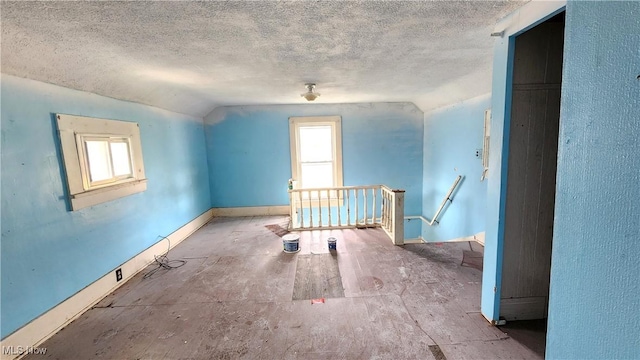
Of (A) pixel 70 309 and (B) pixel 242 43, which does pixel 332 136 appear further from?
(A) pixel 70 309

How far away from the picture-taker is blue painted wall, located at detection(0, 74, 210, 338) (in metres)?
1.75

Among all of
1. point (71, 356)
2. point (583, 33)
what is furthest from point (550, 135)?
point (71, 356)

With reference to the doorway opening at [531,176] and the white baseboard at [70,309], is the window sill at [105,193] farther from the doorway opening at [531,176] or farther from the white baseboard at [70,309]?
the doorway opening at [531,176]

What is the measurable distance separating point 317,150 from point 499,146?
3.68 m

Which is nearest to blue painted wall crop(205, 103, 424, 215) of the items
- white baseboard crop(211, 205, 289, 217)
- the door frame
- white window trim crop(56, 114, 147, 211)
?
white baseboard crop(211, 205, 289, 217)

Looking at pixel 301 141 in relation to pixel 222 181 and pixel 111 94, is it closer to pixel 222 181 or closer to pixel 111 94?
pixel 222 181

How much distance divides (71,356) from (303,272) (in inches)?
75.4

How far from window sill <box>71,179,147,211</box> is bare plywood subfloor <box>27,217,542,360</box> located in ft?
3.10

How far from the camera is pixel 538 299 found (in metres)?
1.96

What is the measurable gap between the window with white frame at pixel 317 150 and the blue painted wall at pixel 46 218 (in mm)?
2626

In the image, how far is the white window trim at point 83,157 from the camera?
2174 mm

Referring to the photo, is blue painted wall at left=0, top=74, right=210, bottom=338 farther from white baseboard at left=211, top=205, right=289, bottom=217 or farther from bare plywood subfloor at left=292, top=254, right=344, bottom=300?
white baseboard at left=211, top=205, right=289, bottom=217

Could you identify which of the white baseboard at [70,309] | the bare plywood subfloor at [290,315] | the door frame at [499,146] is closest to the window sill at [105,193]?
the white baseboard at [70,309]

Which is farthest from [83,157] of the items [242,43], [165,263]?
[242,43]
